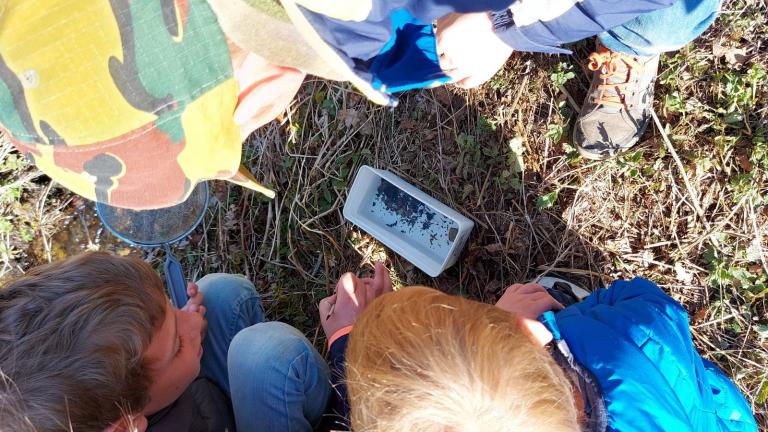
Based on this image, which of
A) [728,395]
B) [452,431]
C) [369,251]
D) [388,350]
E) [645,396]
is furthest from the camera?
[369,251]

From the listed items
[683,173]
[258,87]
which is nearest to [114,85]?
[258,87]

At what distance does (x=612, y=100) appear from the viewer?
2.13 metres

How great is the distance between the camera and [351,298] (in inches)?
83.1

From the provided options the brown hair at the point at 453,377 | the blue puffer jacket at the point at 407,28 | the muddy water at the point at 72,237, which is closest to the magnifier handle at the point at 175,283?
the muddy water at the point at 72,237

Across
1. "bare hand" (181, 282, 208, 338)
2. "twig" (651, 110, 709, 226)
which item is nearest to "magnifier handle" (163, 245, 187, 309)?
"bare hand" (181, 282, 208, 338)

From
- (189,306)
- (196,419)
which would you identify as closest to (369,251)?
(189,306)

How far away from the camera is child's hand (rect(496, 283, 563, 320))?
6.22ft

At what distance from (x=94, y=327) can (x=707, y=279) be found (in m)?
2.11

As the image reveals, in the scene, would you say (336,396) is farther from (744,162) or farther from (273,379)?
(744,162)

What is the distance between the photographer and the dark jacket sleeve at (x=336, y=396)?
192 cm

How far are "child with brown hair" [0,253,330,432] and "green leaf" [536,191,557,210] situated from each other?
3.53ft

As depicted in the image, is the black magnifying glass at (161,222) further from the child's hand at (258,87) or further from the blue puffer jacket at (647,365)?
the blue puffer jacket at (647,365)

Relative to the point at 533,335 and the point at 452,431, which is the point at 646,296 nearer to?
the point at 533,335

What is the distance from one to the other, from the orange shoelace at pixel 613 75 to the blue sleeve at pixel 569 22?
455mm
